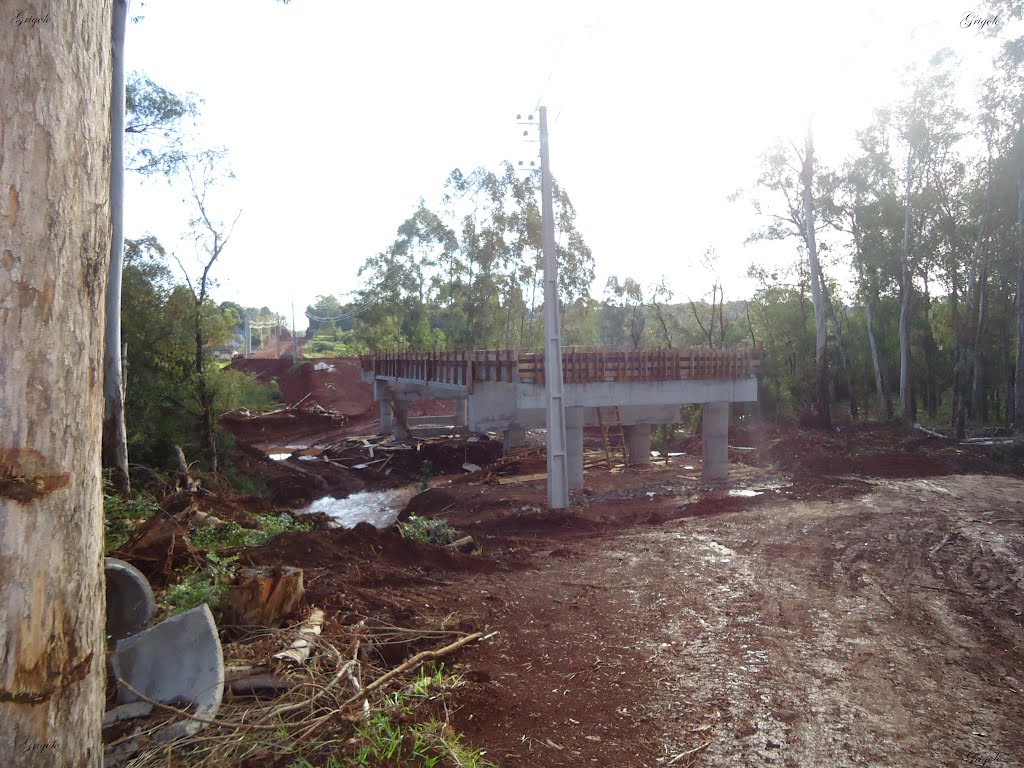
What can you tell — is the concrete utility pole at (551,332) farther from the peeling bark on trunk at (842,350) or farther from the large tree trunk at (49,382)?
the peeling bark on trunk at (842,350)

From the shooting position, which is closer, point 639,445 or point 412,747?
point 412,747

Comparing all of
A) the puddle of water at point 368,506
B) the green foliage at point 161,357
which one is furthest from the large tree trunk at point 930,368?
the green foliage at point 161,357

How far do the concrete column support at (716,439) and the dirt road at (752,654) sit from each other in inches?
366

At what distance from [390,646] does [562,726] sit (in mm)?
1448

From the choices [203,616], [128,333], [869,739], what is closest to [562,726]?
[869,739]

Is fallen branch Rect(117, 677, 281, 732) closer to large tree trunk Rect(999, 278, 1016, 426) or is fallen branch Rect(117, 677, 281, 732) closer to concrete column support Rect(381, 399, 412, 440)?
concrete column support Rect(381, 399, 412, 440)

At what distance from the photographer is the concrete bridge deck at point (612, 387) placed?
17734mm

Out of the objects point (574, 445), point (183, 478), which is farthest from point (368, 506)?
point (183, 478)

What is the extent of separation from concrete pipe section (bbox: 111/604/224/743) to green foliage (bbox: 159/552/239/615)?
835 millimetres

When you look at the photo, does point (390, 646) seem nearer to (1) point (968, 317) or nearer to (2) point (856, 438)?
(2) point (856, 438)

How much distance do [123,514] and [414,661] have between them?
20.0ft

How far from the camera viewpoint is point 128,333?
62.7ft

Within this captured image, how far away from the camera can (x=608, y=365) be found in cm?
1814

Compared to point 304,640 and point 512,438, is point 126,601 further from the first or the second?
point 512,438
